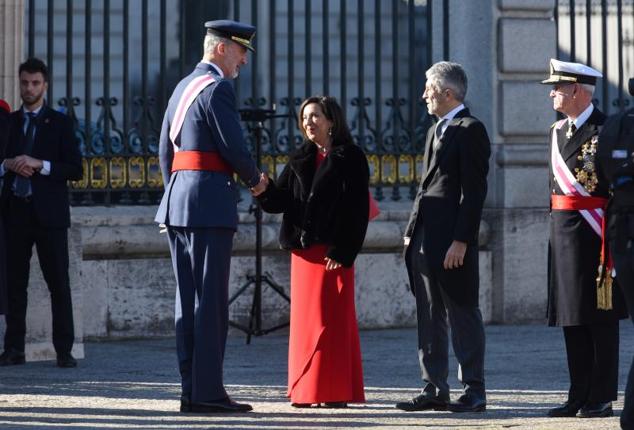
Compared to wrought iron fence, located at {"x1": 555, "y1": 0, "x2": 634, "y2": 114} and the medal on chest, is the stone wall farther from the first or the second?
the medal on chest

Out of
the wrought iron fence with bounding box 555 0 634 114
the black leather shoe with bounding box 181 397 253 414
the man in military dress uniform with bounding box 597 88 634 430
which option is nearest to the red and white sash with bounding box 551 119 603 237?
the man in military dress uniform with bounding box 597 88 634 430

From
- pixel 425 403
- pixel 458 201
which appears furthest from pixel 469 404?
pixel 458 201

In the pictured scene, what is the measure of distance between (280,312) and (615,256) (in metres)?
5.38

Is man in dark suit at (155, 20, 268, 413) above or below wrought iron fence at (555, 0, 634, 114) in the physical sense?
below

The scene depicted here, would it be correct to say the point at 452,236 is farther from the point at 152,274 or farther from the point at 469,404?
the point at 152,274

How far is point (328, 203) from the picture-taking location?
8.34 metres

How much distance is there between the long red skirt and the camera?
324 inches

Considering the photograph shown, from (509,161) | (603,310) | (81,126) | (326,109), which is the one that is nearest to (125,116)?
(81,126)

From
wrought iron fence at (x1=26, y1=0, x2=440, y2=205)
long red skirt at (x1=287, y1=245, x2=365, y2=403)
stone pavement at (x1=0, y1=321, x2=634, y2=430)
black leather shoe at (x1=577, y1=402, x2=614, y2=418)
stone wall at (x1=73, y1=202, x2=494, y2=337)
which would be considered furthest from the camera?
wrought iron fence at (x1=26, y1=0, x2=440, y2=205)

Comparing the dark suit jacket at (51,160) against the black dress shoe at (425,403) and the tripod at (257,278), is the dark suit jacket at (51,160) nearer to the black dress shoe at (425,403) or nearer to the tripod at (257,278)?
the tripod at (257,278)

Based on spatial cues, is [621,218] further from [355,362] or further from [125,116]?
[125,116]

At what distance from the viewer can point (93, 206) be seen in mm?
12141

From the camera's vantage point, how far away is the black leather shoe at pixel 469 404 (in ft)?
Result: 26.4

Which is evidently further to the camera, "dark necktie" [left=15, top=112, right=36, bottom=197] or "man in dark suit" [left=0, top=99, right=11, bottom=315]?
"dark necktie" [left=15, top=112, right=36, bottom=197]
